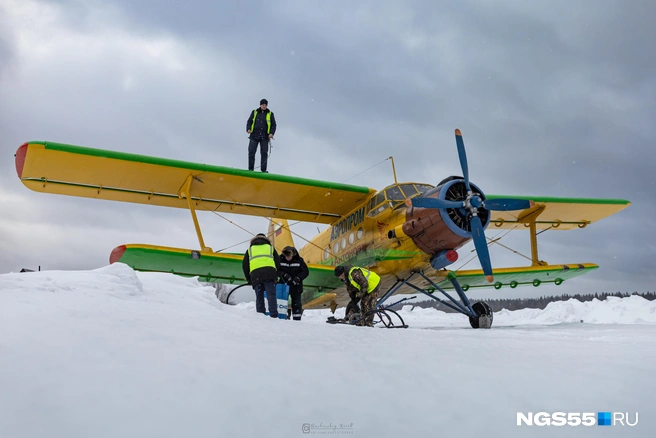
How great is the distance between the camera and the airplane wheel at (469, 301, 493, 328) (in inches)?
421

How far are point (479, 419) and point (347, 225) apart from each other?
10824 millimetres

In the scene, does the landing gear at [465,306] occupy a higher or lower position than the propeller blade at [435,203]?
lower

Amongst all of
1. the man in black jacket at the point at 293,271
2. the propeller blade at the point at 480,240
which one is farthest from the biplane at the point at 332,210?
the man in black jacket at the point at 293,271

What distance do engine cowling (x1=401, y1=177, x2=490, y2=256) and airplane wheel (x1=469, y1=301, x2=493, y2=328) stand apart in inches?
79.3

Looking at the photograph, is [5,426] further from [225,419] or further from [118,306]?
[118,306]

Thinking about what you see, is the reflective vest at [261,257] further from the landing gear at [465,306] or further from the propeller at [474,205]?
the landing gear at [465,306]

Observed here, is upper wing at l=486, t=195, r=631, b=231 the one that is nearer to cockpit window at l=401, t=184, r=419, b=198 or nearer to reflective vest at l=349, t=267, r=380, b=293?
cockpit window at l=401, t=184, r=419, b=198

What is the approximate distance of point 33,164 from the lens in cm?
1005

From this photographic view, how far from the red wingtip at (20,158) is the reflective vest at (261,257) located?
615 cm

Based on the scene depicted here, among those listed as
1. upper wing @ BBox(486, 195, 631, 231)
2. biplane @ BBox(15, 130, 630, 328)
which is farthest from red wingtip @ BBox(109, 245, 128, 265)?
upper wing @ BBox(486, 195, 631, 231)

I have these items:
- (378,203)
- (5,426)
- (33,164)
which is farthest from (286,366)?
(33,164)

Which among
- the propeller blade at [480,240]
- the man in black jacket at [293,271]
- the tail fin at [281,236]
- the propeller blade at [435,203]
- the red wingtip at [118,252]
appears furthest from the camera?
the tail fin at [281,236]

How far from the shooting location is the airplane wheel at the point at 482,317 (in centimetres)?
1069

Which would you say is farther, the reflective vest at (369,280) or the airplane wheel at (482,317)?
the airplane wheel at (482,317)
